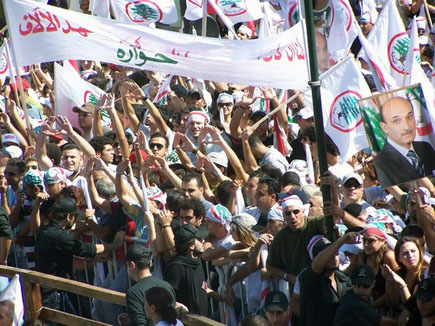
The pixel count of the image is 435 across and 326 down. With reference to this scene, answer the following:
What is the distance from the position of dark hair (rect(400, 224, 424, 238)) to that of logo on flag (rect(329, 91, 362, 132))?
1.43 m

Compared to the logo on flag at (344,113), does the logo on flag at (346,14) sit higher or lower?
higher

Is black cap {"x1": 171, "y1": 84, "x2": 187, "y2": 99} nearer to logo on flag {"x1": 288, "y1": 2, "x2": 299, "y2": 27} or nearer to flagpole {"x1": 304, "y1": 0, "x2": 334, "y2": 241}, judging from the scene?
logo on flag {"x1": 288, "y1": 2, "x2": 299, "y2": 27}

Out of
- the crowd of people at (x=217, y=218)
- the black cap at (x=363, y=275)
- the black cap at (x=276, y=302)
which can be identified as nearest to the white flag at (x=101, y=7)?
the crowd of people at (x=217, y=218)

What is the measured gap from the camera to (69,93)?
12.8 m

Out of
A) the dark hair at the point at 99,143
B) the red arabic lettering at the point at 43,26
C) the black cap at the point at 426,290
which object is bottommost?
the black cap at the point at 426,290

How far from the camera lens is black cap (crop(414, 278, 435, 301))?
7.03 m

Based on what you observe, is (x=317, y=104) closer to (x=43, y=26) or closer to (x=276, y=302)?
(x=276, y=302)

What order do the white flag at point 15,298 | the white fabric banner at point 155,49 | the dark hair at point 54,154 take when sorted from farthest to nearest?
the dark hair at point 54,154
the white fabric banner at point 155,49
the white flag at point 15,298

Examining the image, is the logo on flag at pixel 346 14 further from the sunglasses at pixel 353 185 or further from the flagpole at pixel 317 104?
the flagpole at pixel 317 104

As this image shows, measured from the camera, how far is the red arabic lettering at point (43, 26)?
10.5 meters

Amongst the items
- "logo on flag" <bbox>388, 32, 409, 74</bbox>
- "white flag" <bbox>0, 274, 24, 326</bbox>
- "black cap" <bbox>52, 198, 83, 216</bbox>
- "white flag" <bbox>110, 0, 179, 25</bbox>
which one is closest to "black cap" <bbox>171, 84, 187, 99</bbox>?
"white flag" <bbox>110, 0, 179, 25</bbox>

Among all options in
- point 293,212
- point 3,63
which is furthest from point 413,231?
point 3,63

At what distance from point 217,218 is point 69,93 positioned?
465 cm

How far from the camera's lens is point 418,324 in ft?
23.5
